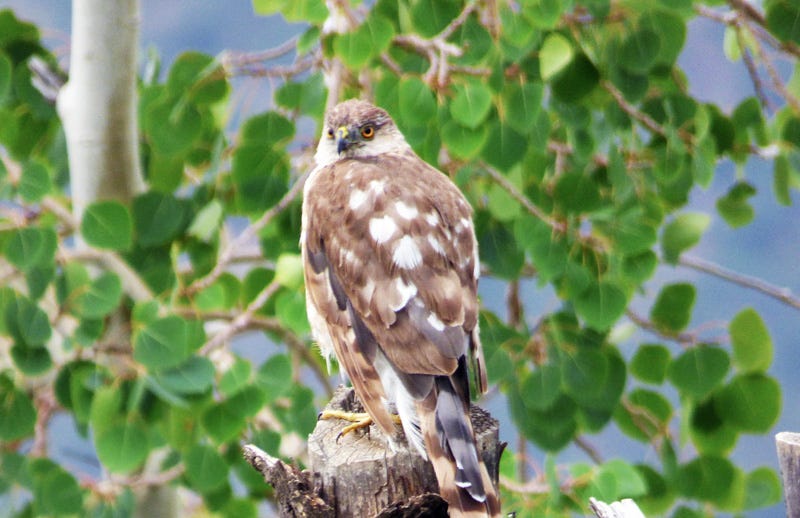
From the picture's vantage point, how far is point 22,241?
295 centimetres

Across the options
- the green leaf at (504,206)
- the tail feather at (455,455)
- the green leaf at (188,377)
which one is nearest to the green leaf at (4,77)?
the green leaf at (188,377)

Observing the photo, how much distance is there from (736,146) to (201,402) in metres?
1.92

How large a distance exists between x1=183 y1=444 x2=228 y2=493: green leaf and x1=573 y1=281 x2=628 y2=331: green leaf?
115 cm

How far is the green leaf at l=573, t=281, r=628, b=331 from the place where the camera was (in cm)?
296

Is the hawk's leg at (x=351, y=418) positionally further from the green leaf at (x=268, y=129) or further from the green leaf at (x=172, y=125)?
the green leaf at (x=172, y=125)

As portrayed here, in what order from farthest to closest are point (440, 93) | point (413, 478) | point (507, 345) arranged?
point (507, 345) < point (440, 93) < point (413, 478)

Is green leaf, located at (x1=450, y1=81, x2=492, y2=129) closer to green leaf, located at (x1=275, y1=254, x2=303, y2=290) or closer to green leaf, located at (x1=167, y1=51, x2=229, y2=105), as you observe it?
green leaf, located at (x1=275, y1=254, x2=303, y2=290)

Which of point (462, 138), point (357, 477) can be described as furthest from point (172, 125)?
point (357, 477)

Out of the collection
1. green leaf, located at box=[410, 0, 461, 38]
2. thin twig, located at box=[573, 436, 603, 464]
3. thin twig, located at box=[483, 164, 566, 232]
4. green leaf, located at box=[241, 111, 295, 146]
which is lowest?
thin twig, located at box=[573, 436, 603, 464]

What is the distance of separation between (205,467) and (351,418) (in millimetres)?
1042

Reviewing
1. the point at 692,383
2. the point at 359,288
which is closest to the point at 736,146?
the point at 692,383

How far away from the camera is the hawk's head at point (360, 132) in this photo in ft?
8.73

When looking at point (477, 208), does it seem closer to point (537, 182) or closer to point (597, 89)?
point (537, 182)

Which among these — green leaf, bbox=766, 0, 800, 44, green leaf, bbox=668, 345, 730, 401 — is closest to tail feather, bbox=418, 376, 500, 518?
green leaf, bbox=668, 345, 730, 401
